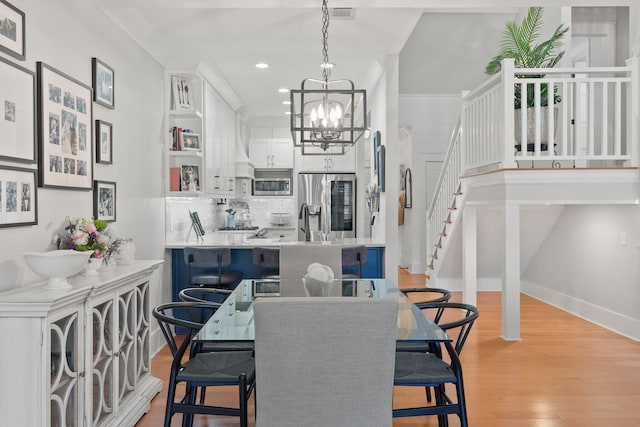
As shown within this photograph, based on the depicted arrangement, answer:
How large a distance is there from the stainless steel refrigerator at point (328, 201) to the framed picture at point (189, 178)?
11.7 ft

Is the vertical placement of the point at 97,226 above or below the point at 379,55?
below

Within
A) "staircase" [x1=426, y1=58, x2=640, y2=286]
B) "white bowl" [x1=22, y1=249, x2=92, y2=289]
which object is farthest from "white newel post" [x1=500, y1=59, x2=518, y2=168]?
"white bowl" [x1=22, y1=249, x2=92, y2=289]

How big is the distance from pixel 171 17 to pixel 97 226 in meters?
1.93

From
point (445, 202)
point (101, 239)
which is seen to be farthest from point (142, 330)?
point (445, 202)

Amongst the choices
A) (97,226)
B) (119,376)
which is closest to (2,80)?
(97,226)

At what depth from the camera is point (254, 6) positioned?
11.6 ft

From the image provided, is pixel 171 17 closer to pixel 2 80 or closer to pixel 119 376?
pixel 2 80

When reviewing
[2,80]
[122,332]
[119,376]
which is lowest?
[119,376]

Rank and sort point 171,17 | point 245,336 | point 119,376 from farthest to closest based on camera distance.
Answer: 1. point 171,17
2. point 119,376
3. point 245,336

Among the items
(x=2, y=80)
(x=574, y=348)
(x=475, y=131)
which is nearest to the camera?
(x=2, y=80)

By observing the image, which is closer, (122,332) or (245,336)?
(245,336)

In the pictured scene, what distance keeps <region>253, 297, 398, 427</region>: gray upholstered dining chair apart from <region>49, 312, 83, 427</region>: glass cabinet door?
1.01 metres

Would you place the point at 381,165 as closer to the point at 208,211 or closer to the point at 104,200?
the point at 104,200

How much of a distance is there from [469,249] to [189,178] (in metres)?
3.31
